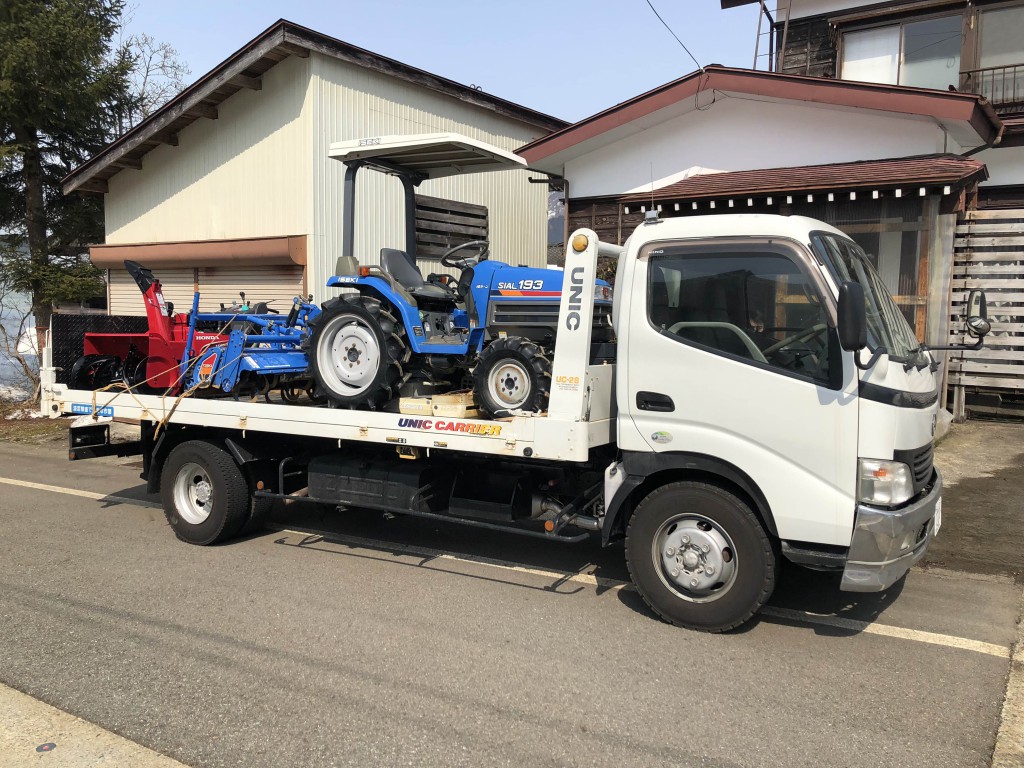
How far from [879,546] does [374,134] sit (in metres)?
11.9

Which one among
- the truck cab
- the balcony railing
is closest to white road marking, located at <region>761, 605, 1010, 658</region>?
the truck cab

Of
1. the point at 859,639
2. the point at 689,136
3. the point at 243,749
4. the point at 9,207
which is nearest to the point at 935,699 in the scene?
the point at 859,639

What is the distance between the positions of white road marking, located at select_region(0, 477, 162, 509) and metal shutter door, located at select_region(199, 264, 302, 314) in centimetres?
497

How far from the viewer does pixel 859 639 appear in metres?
4.62

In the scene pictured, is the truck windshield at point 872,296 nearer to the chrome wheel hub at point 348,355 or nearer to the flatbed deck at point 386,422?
the flatbed deck at point 386,422

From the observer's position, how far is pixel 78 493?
28.2ft

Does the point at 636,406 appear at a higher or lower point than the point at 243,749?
higher

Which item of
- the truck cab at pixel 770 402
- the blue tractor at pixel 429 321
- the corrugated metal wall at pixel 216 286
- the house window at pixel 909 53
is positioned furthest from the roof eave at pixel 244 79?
the truck cab at pixel 770 402

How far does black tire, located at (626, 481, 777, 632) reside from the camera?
4.52 metres

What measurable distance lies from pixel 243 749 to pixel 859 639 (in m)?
3.46

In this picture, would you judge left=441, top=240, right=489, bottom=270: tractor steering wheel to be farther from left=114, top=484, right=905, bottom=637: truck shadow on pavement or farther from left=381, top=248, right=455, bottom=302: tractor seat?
left=114, top=484, right=905, bottom=637: truck shadow on pavement

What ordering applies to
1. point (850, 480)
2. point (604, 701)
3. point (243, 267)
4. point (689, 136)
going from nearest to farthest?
1. point (604, 701)
2. point (850, 480)
3. point (689, 136)
4. point (243, 267)

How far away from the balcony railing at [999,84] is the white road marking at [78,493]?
14.4 metres

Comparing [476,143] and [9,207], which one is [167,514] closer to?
[476,143]
